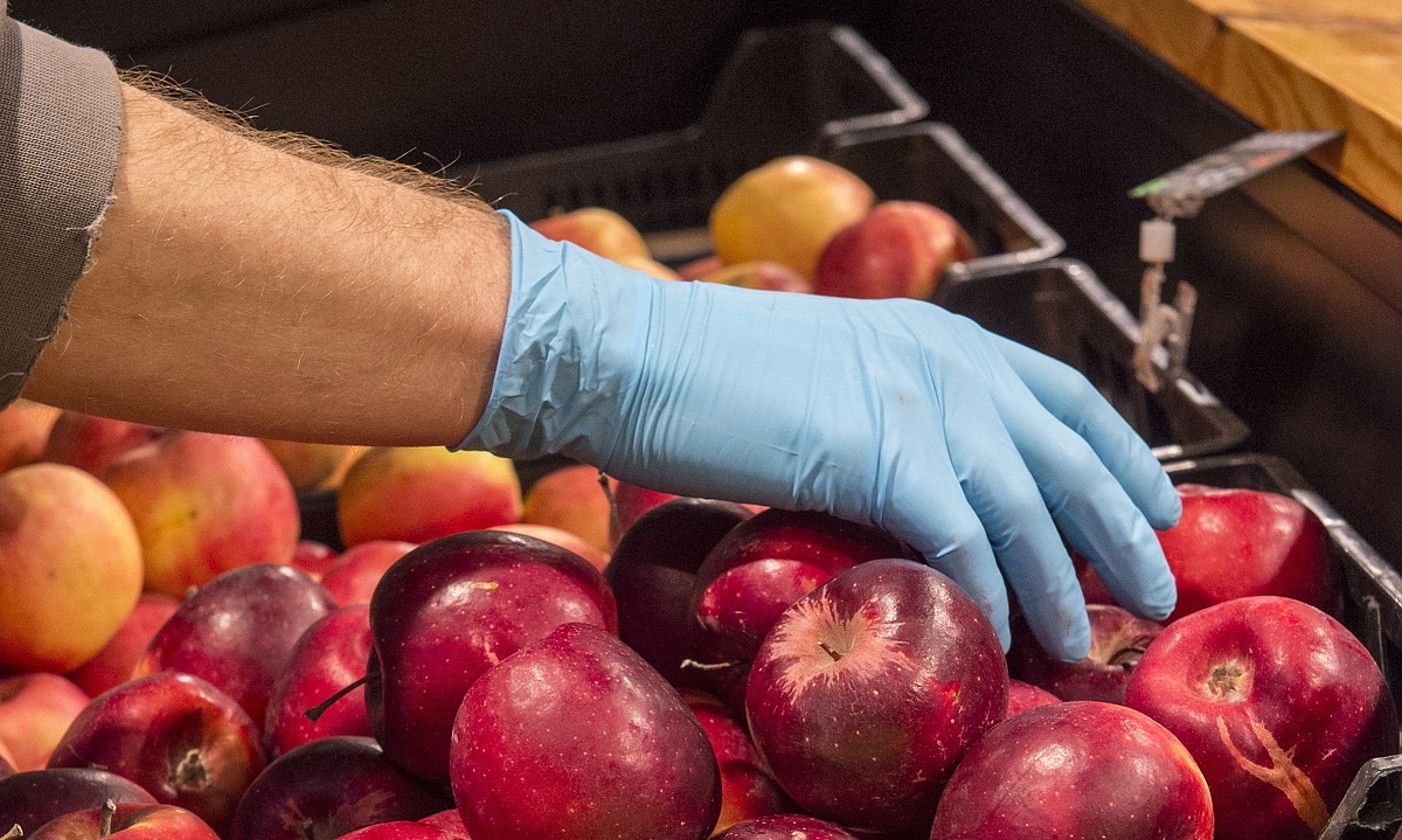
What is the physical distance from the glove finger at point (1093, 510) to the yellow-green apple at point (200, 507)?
1.12 metres

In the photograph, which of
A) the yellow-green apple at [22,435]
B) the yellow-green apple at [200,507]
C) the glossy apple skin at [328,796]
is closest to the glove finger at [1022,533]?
the glossy apple skin at [328,796]

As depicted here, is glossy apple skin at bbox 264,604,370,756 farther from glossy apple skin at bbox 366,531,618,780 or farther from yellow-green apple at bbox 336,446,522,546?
yellow-green apple at bbox 336,446,522,546

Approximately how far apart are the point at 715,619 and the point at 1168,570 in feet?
1.51

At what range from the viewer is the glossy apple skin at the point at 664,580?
4.11ft

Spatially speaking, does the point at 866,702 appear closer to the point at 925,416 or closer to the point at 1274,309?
the point at 925,416

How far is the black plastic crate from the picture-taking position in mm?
1703

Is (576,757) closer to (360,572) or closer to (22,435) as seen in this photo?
(360,572)

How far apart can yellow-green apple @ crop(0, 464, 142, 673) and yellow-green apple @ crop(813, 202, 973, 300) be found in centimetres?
120

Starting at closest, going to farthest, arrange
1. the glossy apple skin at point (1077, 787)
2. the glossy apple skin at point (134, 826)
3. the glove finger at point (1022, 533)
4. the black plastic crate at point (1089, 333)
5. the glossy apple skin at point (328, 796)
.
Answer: the glossy apple skin at point (1077, 787), the glossy apple skin at point (134, 826), the glossy apple skin at point (328, 796), the glove finger at point (1022, 533), the black plastic crate at point (1089, 333)

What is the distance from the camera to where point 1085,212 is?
2.29 metres

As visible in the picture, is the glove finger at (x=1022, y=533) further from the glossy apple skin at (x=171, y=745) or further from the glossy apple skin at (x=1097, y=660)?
the glossy apple skin at (x=171, y=745)

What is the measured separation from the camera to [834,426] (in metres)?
1.34

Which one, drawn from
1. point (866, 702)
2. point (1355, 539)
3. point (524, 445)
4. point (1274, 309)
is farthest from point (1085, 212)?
point (866, 702)

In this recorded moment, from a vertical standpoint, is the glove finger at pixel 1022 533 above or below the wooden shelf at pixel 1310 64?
below
